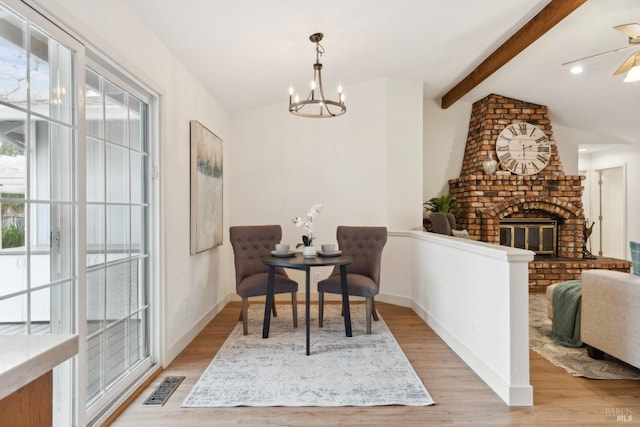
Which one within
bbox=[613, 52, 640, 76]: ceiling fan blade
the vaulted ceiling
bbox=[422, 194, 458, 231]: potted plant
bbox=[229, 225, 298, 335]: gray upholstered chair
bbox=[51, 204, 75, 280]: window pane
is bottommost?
bbox=[229, 225, 298, 335]: gray upholstered chair

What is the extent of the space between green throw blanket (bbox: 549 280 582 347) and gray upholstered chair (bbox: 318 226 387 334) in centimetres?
156

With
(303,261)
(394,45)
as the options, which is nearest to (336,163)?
(394,45)

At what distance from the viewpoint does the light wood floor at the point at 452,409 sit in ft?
6.93

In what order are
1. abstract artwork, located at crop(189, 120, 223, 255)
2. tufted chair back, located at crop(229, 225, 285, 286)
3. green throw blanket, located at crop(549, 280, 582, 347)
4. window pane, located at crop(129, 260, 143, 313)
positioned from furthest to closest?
tufted chair back, located at crop(229, 225, 285, 286), abstract artwork, located at crop(189, 120, 223, 255), green throw blanket, located at crop(549, 280, 582, 347), window pane, located at crop(129, 260, 143, 313)

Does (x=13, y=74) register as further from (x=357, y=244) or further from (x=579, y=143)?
(x=579, y=143)

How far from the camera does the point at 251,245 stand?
4074mm

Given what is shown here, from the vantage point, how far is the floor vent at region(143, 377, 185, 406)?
233cm

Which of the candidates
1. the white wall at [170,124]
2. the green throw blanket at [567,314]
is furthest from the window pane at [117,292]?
the green throw blanket at [567,314]

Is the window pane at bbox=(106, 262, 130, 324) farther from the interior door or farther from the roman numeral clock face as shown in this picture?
the interior door

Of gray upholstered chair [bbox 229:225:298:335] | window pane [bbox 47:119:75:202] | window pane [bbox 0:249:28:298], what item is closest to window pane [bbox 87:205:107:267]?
window pane [bbox 47:119:75:202]

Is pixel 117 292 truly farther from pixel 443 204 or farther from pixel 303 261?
pixel 443 204

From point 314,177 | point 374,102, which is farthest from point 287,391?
point 374,102

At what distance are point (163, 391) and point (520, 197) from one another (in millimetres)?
5341

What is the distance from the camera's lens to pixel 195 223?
349 cm
